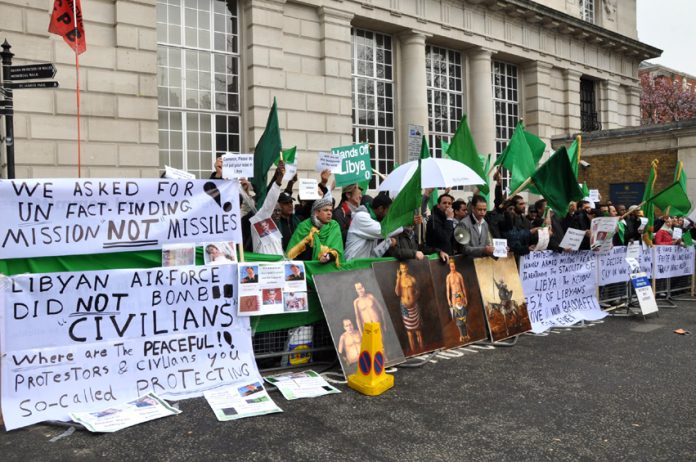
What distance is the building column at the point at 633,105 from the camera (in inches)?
1138

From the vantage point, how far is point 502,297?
27.0 feet

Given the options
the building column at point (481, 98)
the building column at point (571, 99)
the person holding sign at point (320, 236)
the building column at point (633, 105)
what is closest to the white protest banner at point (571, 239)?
the person holding sign at point (320, 236)

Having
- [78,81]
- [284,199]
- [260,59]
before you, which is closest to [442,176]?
[284,199]

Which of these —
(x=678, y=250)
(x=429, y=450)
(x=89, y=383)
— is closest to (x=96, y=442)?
(x=89, y=383)

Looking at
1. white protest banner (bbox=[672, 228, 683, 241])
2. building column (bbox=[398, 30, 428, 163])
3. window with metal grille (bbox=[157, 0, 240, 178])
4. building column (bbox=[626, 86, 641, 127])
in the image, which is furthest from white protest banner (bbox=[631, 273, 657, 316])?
building column (bbox=[626, 86, 641, 127])

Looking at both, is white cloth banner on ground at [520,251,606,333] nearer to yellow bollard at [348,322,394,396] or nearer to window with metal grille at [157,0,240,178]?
yellow bollard at [348,322,394,396]

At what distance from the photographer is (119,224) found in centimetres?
559

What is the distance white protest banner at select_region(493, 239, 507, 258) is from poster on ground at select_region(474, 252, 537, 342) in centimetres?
16

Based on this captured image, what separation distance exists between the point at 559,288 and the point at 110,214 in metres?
7.14

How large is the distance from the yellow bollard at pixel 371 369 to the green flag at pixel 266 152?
2.43m

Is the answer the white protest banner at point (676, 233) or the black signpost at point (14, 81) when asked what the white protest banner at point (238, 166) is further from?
the white protest banner at point (676, 233)

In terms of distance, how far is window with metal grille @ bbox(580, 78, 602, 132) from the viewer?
27.0 m

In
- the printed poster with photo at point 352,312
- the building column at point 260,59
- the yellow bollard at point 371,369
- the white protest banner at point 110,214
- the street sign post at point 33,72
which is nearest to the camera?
the white protest banner at point 110,214

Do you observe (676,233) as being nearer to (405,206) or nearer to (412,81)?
(405,206)
